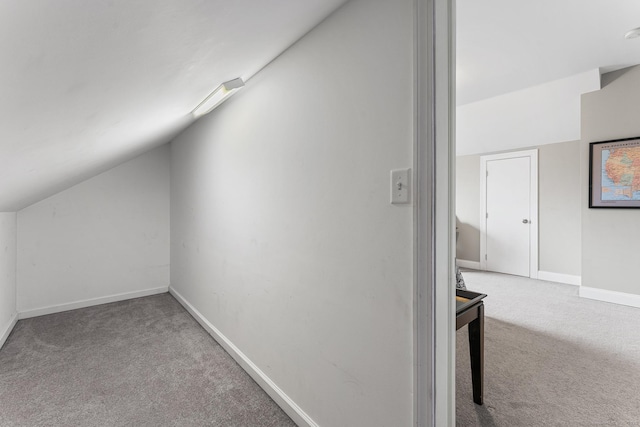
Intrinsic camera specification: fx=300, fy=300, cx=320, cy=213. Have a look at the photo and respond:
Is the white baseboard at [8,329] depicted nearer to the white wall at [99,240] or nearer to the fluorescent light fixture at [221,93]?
the white wall at [99,240]

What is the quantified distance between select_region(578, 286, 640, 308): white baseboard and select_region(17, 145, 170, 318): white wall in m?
5.49

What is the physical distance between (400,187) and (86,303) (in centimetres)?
410

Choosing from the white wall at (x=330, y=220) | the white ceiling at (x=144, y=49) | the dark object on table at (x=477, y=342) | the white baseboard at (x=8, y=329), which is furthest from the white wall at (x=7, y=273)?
the dark object on table at (x=477, y=342)

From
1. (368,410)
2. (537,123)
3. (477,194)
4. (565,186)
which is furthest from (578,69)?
(368,410)

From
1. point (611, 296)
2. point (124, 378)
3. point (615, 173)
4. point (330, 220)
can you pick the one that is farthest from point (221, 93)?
point (611, 296)

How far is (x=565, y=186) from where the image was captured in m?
4.63

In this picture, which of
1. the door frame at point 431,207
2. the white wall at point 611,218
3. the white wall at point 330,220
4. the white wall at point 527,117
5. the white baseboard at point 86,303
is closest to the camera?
the door frame at point 431,207

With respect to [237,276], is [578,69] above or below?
above

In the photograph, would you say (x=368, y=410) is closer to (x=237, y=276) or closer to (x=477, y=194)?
(x=237, y=276)

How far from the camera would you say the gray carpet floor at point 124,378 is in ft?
5.67

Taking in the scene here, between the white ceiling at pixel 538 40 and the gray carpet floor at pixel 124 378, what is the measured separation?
2997 millimetres

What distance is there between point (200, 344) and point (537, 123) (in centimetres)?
518

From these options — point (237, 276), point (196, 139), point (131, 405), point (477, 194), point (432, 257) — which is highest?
point (196, 139)

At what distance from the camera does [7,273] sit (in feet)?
9.37
